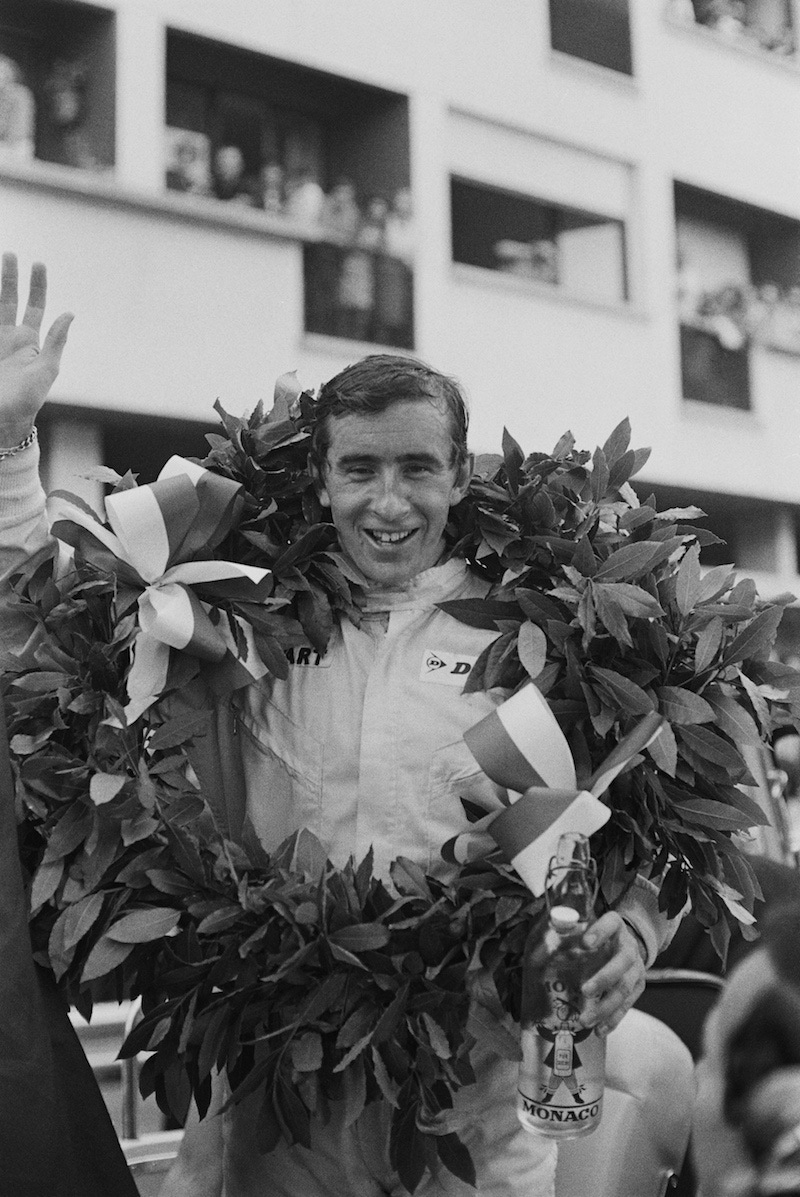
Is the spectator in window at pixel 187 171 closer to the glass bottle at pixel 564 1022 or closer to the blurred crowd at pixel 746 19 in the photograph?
the blurred crowd at pixel 746 19

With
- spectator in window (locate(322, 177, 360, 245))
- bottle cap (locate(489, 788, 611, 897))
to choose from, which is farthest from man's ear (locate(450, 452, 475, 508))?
spectator in window (locate(322, 177, 360, 245))

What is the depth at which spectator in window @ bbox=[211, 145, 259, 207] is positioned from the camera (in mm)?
8609

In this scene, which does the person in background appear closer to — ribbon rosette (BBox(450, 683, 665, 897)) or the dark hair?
ribbon rosette (BBox(450, 683, 665, 897))

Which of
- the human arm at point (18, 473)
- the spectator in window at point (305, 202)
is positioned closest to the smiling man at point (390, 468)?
the human arm at point (18, 473)

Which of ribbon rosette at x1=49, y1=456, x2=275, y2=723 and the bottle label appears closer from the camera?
the bottle label

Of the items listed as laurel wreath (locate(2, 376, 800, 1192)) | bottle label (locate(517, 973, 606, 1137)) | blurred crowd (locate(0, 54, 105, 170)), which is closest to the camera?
bottle label (locate(517, 973, 606, 1137))

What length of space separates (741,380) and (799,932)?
10843 millimetres

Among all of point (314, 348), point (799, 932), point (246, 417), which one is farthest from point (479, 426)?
point (799, 932)

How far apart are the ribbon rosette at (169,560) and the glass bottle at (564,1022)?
1.80 feet

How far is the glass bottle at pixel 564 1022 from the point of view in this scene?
5.72 feet

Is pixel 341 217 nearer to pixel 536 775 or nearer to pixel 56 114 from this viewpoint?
pixel 56 114

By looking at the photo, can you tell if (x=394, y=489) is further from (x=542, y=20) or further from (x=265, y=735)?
(x=542, y=20)

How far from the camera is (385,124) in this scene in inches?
380

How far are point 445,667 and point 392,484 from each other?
26 centimetres
